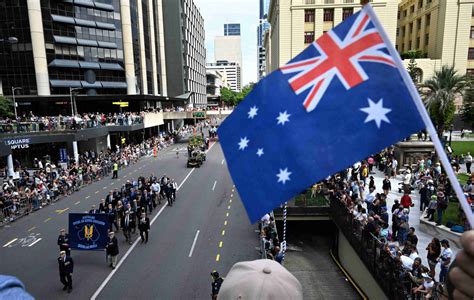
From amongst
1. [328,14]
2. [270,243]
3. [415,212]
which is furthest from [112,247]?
[328,14]

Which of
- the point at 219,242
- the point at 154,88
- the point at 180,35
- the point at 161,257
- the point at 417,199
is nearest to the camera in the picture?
the point at 161,257

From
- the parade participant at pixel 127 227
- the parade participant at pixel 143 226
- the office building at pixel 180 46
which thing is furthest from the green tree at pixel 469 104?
the office building at pixel 180 46

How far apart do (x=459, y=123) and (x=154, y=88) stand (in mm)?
50794

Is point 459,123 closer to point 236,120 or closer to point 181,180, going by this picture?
point 181,180

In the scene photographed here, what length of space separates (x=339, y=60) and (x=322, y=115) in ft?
2.29

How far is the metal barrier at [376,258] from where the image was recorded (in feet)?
30.6

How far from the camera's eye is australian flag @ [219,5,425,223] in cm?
381

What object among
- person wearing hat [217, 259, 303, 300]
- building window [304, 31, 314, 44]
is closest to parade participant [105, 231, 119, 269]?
person wearing hat [217, 259, 303, 300]

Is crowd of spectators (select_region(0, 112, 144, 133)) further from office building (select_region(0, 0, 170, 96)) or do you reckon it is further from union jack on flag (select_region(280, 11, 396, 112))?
union jack on flag (select_region(280, 11, 396, 112))

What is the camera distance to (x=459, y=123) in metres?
49.0

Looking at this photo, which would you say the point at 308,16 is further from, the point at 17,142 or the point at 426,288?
the point at 426,288

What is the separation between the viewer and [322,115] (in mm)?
4145

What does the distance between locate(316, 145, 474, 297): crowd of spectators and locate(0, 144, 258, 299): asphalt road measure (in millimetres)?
4966

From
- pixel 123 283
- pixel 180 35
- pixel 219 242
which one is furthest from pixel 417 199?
pixel 180 35
